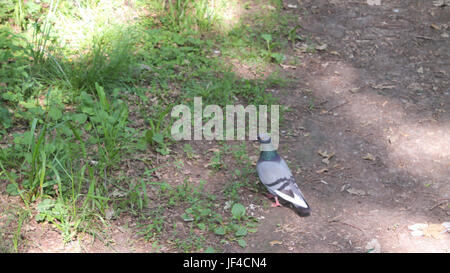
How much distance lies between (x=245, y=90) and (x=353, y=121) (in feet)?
3.90

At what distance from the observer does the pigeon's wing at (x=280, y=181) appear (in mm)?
3555

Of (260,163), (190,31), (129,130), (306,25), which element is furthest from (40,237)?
(306,25)

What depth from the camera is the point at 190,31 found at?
17.7 ft

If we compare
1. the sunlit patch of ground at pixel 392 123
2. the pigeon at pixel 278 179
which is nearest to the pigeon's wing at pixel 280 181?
the pigeon at pixel 278 179

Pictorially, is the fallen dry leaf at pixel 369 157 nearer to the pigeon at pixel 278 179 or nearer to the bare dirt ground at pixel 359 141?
the bare dirt ground at pixel 359 141

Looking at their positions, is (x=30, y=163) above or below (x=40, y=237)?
above

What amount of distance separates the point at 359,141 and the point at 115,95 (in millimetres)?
2452

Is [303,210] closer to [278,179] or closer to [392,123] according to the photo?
[278,179]

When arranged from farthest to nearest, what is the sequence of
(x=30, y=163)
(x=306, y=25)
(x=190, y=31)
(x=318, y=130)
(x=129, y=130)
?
(x=306, y=25)
(x=190, y=31)
(x=318, y=130)
(x=129, y=130)
(x=30, y=163)

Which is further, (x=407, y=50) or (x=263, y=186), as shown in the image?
(x=407, y=50)

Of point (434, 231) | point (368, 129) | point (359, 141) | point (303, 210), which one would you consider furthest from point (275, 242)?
point (368, 129)

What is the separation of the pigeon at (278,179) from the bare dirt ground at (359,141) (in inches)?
5.8

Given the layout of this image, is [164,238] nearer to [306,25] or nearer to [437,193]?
[437,193]

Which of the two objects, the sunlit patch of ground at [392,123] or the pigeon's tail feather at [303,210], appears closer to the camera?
the pigeon's tail feather at [303,210]
